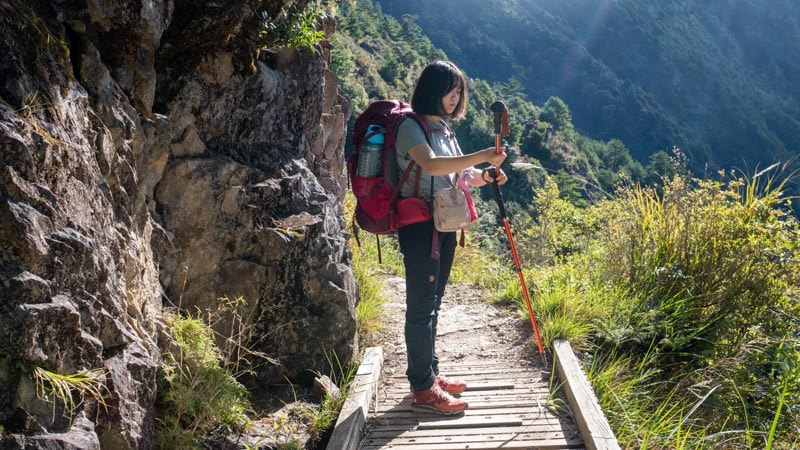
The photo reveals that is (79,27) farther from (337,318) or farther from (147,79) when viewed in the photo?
(337,318)

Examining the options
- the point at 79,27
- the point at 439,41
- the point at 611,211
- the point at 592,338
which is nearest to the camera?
the point at 79,27

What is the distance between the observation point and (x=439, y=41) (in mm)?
133125

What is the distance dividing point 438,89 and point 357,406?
1745 millimetres

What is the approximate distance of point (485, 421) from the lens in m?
3.44

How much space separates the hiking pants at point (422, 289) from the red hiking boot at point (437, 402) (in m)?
0.04

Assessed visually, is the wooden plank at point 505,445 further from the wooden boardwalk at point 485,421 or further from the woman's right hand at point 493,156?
the woman's right hand at point 493,156

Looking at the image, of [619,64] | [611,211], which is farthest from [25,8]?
[619,64]

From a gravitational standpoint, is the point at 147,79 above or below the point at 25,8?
below

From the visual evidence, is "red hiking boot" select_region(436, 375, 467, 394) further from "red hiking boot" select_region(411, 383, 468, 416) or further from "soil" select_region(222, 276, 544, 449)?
"soil" select_region(222, 276, 544, 449)

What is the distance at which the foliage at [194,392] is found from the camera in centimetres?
270

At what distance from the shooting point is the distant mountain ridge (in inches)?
4867

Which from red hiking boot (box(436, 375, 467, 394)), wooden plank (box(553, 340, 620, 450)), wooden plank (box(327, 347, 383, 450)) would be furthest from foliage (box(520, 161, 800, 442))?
wooden plank (box(327, 347, 383, 450))

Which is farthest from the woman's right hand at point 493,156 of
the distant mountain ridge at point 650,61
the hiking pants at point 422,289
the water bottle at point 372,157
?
the distant mountain ridge at point 650,61

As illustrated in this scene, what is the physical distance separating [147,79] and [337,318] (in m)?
1.73
